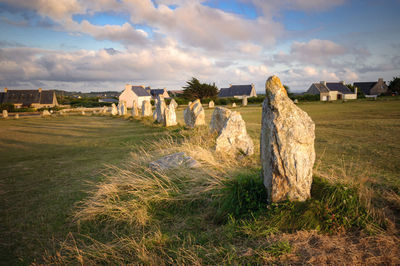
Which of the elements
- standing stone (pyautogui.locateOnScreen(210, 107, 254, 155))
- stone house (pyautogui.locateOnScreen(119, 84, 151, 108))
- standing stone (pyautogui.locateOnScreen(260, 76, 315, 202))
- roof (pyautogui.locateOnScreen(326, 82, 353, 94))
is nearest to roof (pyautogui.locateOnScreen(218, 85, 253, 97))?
roof (pyautogui.locateOnScreen(326, 82, 353, 94))

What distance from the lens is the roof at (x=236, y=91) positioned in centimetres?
7231

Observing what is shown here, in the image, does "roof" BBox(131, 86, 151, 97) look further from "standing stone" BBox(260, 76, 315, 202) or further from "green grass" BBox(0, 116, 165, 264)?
"standing stone" BBox(260, 76, 315, 202)

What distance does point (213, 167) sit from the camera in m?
5.29

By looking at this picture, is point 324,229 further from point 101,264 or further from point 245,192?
point 101,264

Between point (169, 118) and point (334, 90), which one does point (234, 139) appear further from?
point (334, 90)

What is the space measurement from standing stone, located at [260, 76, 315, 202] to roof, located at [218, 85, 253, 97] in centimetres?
7020

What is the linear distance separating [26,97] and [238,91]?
58.7 meters

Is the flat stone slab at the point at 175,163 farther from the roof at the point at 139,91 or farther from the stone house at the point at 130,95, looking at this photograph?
the roof at the point at 139,91

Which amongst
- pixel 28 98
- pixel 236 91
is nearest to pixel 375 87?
pixel 236 91

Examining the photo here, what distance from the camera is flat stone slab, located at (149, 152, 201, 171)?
545 centimetres

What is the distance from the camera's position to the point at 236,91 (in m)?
73.8

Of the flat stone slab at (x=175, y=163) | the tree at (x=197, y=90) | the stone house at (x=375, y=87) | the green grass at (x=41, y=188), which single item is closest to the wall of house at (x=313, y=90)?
the stone house at (x=375, y=87)

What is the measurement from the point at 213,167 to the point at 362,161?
4.41 meters

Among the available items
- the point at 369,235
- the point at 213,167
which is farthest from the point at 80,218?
the point at 369,235
